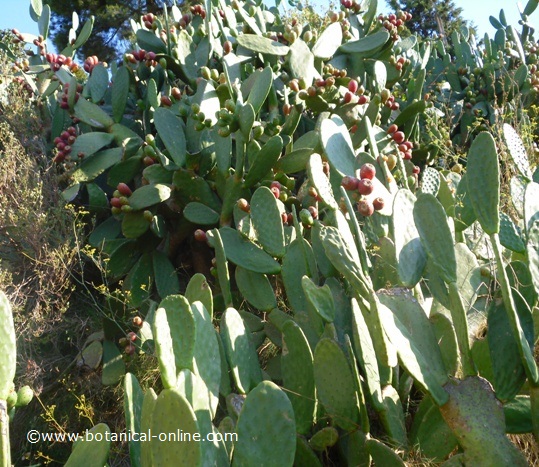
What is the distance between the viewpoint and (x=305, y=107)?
9.63 feet

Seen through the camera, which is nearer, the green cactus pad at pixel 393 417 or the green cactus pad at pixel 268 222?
the green cactus pad at pixel 393 417

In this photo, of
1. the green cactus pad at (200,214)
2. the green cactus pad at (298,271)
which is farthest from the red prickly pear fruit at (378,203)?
the green cactus pad at (200,214)

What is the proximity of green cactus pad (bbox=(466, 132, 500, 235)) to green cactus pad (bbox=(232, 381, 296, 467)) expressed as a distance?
672mm

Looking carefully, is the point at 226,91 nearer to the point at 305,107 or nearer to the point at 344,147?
the point at 305,107

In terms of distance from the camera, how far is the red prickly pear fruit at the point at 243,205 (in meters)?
2.38

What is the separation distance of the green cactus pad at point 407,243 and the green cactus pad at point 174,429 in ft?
2.33

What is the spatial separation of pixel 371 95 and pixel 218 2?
3.15ft

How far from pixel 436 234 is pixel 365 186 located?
1.11 feet

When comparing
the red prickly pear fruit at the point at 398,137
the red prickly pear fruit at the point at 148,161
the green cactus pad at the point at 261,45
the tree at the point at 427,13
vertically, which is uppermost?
the tree at the point at 427,13

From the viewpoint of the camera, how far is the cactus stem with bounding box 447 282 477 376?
1.48 m

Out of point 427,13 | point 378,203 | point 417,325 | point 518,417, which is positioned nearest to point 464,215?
point 378,203

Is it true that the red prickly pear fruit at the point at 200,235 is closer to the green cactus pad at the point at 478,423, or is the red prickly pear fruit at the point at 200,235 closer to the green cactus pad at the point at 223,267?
the green cactus pad at the point at 223,267

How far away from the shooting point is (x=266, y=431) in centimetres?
126

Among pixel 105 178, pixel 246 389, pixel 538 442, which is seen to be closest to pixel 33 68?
pixel 105 178
